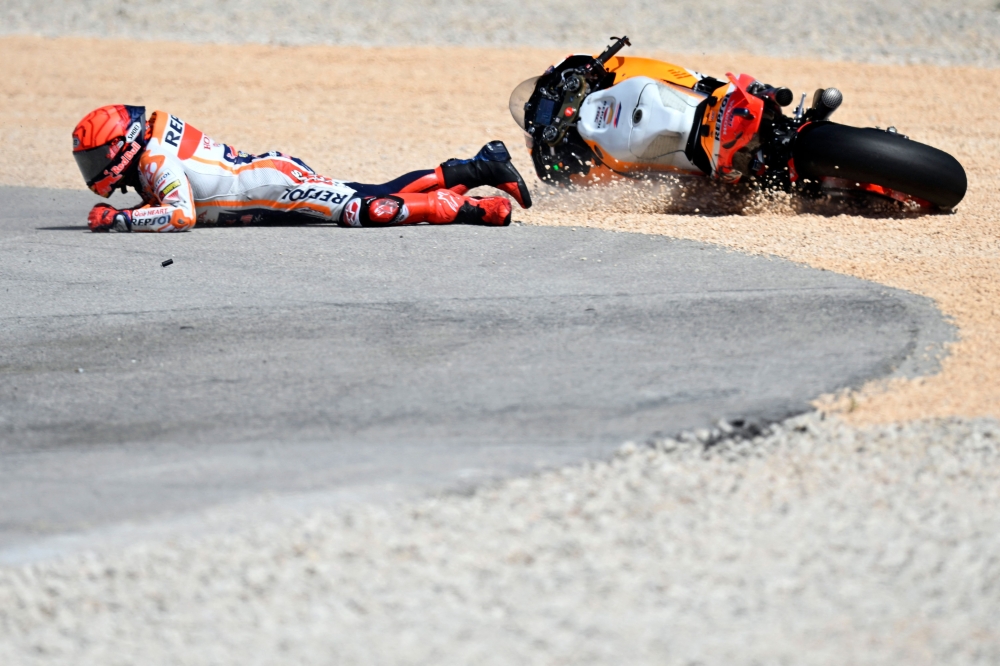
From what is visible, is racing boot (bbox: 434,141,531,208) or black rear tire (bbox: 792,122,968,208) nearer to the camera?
black rear tire (bbox: 792,122,968,208)

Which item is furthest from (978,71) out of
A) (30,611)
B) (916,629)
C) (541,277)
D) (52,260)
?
(30,611)

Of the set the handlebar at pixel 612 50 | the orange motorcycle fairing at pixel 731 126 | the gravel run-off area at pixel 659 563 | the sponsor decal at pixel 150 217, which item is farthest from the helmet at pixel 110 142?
the gravel run-off area at pixel 659 563

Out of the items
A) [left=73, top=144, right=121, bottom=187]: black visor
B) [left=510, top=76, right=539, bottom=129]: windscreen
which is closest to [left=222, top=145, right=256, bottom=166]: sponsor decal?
[left=73, top=144, right=121, bottom=187]: black visor

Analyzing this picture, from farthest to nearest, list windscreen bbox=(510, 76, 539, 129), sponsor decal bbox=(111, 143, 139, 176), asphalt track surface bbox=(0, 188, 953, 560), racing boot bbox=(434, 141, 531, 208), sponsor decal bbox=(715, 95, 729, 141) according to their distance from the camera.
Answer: windscreen bbox=(510, 76, 539, 129) → racing boot bbox=(434, 141, 531, 208) → sponsor decal bbox=(715, 95, 729, 141) → sponsor decal bbox=(111, 143, 139, 176) → asphalt track surface bbox=(0, 188, 953, 560)

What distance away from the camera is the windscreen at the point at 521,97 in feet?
27.2

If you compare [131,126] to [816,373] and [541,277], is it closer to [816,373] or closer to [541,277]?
[541,277]

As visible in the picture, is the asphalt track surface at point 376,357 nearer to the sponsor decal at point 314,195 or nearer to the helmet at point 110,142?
the sponsor decal at point 314,195

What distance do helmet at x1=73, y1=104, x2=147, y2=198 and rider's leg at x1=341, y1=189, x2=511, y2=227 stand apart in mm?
1498

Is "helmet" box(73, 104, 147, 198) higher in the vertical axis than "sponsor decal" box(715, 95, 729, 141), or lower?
lower

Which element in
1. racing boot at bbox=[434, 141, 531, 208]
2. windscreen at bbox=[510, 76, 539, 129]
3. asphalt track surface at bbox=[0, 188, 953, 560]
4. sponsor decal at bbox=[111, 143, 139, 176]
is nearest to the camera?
asphalt track surface at bbox=[0, 188, 953, 560]

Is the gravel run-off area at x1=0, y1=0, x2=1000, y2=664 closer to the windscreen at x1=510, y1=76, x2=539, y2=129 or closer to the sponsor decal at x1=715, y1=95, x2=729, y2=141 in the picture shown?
the sponsor decal at x1=715, y1=95, x2=729, y2=141

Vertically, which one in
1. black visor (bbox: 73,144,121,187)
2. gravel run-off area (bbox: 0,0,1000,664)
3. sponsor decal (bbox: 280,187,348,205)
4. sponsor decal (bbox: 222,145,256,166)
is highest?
sponsor decal (bbox: 222,145,256,166)

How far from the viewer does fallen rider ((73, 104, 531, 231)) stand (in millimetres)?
7289

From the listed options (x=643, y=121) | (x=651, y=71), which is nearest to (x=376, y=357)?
(x=643, y=121)
